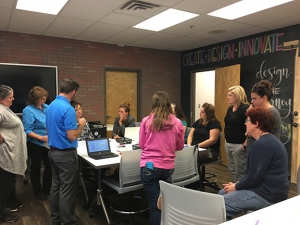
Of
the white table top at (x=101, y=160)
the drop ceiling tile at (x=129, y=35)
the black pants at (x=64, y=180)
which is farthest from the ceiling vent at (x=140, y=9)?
the black pants at (x=64, y=180)

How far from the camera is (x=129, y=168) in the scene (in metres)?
2.36

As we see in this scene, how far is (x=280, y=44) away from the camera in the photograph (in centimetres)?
403

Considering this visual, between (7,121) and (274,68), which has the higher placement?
(274,68)

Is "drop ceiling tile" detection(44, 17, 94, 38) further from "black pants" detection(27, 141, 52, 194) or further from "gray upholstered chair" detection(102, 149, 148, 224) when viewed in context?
"gray upholstered chair" detection(102, 149, 148, 224)

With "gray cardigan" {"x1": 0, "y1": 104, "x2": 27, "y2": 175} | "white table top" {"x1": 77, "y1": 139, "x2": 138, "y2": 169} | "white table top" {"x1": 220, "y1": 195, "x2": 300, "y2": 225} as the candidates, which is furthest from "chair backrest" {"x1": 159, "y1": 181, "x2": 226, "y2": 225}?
"gray cardigan" {"x1": 0, "y1": 104, "x2": 27, "y2": 175}

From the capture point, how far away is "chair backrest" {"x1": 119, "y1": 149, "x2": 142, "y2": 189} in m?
2.31

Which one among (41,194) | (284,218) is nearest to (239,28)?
(284,218)

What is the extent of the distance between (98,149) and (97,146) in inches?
1.4

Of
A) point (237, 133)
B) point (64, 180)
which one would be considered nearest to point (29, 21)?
point (64, 180)

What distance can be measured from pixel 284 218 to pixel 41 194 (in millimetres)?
2938

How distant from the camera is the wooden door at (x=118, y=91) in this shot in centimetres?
A: 548

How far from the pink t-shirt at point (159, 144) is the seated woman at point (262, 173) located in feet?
1.80

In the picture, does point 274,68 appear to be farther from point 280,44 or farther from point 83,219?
point 83,219

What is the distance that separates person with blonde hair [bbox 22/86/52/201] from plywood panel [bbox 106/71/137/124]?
222 centimetres
